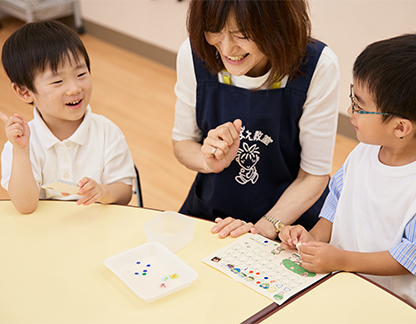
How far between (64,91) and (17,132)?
0.19 m

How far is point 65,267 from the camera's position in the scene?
1051 millimetres

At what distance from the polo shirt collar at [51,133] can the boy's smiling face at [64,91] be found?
0.09ft

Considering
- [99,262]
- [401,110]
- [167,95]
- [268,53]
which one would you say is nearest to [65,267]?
[99,262]

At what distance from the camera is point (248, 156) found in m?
1.43

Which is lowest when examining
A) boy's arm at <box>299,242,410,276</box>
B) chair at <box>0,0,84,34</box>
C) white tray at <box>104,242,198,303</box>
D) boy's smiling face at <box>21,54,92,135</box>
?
chair at <box>0,0,84,34</box>

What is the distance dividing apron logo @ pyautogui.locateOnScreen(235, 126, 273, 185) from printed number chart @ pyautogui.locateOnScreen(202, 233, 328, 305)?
34 cm

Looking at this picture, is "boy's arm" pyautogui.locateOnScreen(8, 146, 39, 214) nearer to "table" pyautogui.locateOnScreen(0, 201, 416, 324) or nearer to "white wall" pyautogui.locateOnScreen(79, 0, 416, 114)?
"table" pyautogui.locateOnScreen(0, 201, 416, 324)

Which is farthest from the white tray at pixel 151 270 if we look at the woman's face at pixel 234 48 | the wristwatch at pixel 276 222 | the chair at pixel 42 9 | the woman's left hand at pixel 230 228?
the chair at pixel 42 9

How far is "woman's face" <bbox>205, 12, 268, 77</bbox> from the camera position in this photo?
46.4 inches

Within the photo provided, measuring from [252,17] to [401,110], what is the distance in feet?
1.38

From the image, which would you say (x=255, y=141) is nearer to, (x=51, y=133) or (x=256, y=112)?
(x=256, y=112)

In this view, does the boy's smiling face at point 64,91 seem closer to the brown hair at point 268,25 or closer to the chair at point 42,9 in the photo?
the brown hair at point 268,25

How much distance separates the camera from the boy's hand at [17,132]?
126 centimetres

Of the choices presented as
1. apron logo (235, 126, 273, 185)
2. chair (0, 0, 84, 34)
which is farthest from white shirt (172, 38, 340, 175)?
chair (0, 0, 84, 34)
